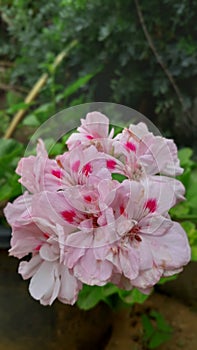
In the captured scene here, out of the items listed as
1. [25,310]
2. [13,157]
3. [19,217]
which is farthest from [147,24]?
[19,217]

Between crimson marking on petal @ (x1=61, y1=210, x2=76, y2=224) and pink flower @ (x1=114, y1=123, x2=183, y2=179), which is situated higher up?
pink flower @ (x1=114, y1=123, x2=183, y2=179)

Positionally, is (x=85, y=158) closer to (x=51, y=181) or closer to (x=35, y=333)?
(x=51, y=181)

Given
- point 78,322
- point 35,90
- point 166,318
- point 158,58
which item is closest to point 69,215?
point 78,322

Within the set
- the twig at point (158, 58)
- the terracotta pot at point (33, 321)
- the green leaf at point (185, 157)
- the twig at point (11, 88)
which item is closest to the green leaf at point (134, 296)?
the terracotta pot at point (33, 321)

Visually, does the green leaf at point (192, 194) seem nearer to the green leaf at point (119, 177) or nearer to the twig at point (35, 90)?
the green leaf at point (119, 177)

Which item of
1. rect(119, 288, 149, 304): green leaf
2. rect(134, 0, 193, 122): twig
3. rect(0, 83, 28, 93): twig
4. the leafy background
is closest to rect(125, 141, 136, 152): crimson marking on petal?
rect(119, 288, 149, 304): green leaf

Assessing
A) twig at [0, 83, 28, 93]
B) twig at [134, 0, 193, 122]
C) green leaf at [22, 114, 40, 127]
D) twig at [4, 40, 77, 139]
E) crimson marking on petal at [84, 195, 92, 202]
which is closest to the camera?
crimson marking on petal at [84, 195, 92, 202]

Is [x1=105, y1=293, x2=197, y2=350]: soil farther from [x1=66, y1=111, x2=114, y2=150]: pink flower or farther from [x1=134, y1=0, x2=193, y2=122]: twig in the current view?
[x1=66, y1=111, x2=114, y2=150]: pink flower
